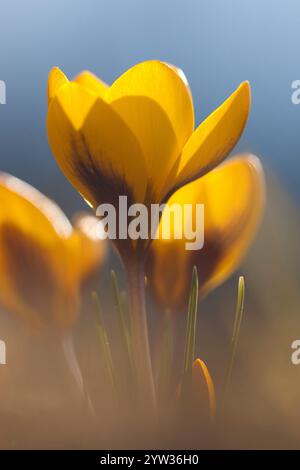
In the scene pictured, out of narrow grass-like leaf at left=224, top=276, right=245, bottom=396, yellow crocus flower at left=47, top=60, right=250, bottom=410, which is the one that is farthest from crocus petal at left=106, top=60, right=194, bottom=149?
narrow grass-like leaf at left=224, top=276, right=245, bottom=396

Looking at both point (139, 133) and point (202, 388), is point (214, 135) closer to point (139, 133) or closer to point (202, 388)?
point (139, 133)

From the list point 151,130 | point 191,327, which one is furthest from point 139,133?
point 191,327

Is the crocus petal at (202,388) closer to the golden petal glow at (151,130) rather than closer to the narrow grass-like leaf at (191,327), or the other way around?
the narrow grass-like leaf at (191,327)

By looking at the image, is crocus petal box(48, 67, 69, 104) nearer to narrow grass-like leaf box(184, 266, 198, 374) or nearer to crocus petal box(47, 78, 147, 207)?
crocus petal box(47, 78, 147, 207)

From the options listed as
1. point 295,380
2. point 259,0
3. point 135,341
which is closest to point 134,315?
point 135,341
